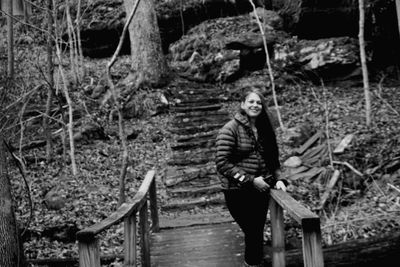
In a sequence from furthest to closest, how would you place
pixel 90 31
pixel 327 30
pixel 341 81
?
pixel 90 31 → pixel 327 30 → pixel 341 81

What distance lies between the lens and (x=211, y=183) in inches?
364

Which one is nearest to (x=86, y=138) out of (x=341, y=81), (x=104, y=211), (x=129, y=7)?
(x=104, y=211)

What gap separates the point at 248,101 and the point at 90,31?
18.1m

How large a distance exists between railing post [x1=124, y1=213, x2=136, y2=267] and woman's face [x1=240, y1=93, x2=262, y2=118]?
5.75 feet

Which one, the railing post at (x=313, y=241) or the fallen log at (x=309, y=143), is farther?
the fallen log at (x=309, y=143)

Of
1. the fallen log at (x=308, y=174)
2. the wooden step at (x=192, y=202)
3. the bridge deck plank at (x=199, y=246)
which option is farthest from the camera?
the wooden step at (x=192, y=202)

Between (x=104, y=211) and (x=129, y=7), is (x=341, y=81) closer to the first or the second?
(x=129, y=7)

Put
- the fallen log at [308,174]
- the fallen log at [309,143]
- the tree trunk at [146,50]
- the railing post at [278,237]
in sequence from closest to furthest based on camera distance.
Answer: the railing post at [278,237]
the fallen log at [308,174]
the fallen log at [309,143]
the tree trunk at [146,50]

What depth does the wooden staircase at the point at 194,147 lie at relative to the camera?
29.0 ft

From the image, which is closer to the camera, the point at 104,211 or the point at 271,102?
the point at 104,211

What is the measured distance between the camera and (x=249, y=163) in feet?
14.1

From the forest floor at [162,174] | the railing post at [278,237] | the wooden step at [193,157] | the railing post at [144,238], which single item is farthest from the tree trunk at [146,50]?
the railing post at [278,237]

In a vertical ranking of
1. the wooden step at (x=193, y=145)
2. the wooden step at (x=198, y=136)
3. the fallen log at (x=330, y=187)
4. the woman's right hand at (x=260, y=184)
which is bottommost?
the fallen log at (x=330, y=187)

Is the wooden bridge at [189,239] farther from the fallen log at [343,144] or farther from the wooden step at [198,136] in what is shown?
the wooden step at [198,136]
